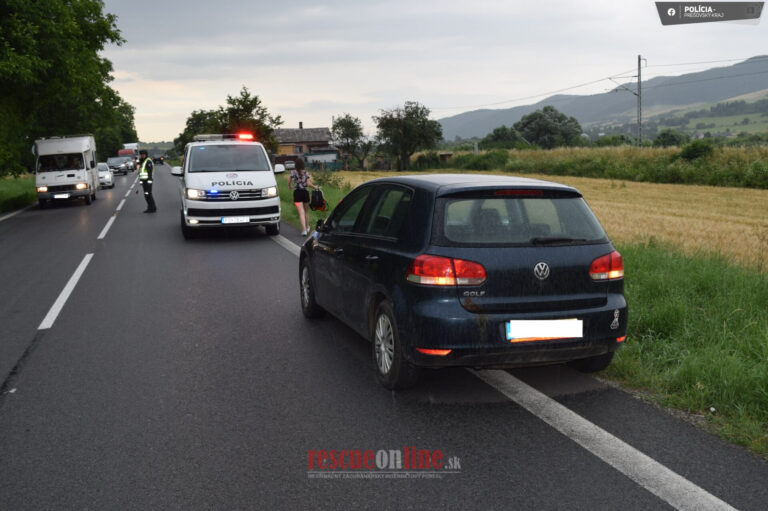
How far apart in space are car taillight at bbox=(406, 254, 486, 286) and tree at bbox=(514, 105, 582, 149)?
107595mm

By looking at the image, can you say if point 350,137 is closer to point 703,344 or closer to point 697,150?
point 697,150

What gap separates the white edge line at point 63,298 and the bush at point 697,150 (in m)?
34.0

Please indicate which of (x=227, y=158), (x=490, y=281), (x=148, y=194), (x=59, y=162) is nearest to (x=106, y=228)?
(x=148, y=194)

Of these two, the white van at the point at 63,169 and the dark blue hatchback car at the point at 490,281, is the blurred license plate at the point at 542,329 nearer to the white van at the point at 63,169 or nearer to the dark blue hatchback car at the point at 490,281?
the dark blue hatchback car at the point at 490,281

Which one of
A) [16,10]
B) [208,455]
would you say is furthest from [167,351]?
[16,10]

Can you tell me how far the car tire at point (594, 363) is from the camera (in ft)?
16.6

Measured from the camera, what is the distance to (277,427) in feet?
14.0

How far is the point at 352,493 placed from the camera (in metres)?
3.43

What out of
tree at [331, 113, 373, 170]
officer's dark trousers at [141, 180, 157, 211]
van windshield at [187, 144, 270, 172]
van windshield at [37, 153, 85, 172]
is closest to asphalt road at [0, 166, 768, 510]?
van windshield at [187, 144, 270, 172]

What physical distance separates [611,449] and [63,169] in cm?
2767

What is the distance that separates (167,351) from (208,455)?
95.2 inches

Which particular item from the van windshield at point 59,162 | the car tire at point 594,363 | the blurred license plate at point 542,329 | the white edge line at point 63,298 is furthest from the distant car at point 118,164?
the blurred license plate at point 542,329

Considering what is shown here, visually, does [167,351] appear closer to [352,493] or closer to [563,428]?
[352,493]

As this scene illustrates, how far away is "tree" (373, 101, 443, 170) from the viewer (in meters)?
77.9
